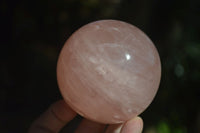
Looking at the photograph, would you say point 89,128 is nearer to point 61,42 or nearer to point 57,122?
point 57,122

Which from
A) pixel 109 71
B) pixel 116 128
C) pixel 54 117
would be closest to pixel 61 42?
pixel 54 117

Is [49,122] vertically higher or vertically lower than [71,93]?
lower

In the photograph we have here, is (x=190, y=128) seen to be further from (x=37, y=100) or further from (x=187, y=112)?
(x=37, y=100)

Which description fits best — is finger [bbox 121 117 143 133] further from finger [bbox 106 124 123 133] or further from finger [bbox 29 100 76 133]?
finger [bbox 29 100 76 133]

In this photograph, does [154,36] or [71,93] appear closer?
[71,93]

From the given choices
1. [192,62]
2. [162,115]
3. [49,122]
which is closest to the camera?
[49,122]

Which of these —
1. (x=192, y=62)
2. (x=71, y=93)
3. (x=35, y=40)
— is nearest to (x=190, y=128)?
(x=192, y=62)
